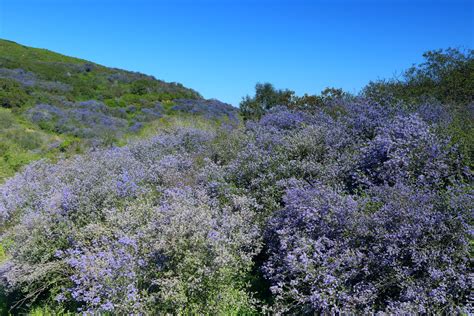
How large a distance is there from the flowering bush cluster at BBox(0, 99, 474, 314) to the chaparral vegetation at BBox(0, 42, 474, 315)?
2 cm

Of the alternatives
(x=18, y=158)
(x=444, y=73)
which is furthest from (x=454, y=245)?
(x=18, y=158)

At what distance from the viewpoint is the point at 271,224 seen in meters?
5.31

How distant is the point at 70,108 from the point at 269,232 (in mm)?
19914

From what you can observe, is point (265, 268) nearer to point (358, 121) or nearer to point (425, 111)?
point (358, 121)

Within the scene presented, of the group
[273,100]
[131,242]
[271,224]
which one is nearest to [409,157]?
[271,224]

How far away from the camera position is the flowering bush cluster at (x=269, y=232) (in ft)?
12.8

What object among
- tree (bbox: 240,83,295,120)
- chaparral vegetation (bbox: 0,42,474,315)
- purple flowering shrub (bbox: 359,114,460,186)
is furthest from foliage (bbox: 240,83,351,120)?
purple flowering shrub (bbox: 359,114,460,186)

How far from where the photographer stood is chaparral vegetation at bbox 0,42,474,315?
3.91 metres

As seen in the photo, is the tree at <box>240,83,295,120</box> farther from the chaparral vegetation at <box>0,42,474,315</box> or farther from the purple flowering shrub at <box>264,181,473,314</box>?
the purple flowering shrub at <box>264,181,473,314</box>

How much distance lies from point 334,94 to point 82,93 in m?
20.4

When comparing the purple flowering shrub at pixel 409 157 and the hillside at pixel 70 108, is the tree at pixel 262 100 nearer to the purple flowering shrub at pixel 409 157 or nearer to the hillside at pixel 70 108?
the hillside at pixel 70 108

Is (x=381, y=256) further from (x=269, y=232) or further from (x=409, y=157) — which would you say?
(x=409, y=157)

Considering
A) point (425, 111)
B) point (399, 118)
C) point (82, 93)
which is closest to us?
point (399, 118)

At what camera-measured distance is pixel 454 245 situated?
152 inches
